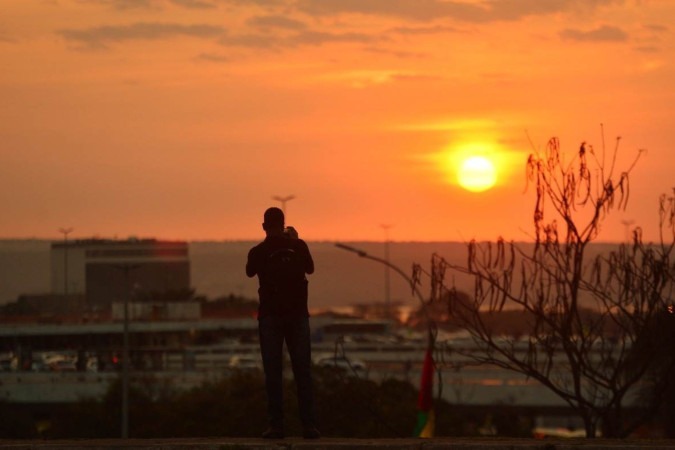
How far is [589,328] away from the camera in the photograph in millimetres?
23000

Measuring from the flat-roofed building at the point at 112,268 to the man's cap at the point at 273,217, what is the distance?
338 feet

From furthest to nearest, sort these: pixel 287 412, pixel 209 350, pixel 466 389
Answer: pixel 209 350 → pixel 466 389 → pixel 287 412

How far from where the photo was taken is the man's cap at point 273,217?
12.6 m

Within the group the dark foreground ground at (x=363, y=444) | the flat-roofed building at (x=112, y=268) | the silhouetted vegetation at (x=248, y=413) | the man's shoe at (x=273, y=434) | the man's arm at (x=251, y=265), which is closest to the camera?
the dark foreground ground at (x=363, y=444)

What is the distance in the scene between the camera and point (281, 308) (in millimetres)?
12719

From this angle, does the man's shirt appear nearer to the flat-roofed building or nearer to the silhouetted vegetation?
the silhouetted vegetation

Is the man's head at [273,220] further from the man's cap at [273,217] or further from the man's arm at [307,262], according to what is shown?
the man's arm at [307,262]

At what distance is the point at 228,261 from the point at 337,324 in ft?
165

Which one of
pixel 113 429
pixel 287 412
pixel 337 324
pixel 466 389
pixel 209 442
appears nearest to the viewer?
pixel 209 442

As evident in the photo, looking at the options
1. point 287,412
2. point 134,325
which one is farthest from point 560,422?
point 287,412

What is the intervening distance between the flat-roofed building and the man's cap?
338ft

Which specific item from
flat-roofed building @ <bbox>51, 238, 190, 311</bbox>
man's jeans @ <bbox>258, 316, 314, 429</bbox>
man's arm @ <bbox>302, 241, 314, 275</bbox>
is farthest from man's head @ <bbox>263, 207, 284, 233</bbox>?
→ flat-roofed building @ <bbox>51, 238, 190, 311</bbox>

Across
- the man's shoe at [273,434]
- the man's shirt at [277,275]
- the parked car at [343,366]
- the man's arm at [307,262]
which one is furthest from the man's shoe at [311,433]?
the parked car at [343,366]

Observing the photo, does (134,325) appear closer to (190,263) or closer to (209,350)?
(209,350)
